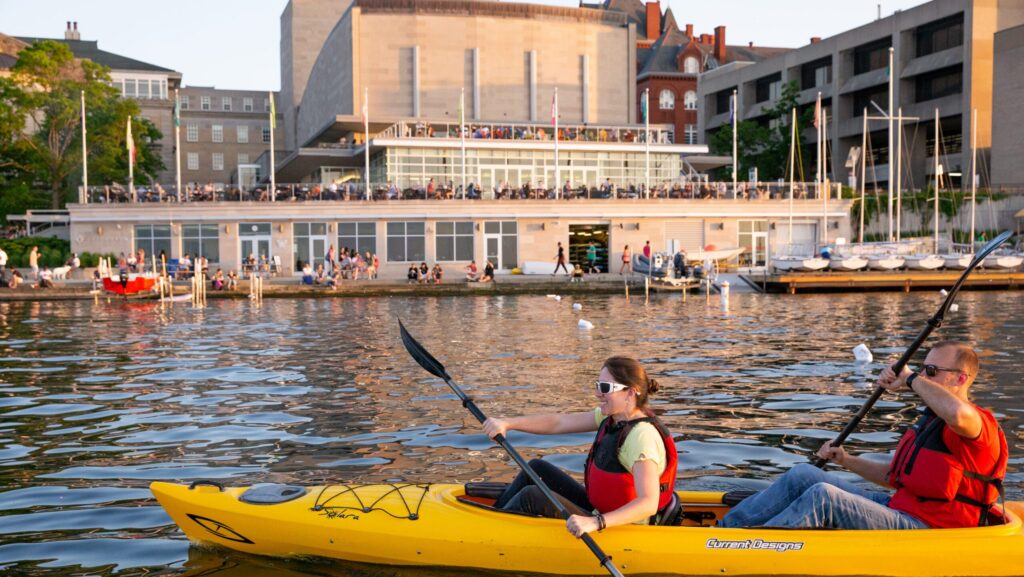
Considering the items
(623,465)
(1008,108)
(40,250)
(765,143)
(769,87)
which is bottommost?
(623,465)

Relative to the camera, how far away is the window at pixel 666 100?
97.1 m

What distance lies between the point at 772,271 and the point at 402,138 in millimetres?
22474

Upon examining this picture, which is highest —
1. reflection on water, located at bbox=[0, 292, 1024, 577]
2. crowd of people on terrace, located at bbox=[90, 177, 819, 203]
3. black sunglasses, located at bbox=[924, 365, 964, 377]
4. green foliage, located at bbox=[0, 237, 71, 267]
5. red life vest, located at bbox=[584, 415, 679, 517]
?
crowd of people on terrace, located at bbox=[90, 177, 819, 203]

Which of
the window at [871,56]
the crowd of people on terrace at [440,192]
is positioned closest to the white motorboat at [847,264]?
the crowd of people on terrace at [440,192]

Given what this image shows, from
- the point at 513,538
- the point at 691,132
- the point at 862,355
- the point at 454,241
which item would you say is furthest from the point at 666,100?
the point at 513,538

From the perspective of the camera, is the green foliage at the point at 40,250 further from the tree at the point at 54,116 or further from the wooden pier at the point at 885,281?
the wooden pier at the point at 885,281

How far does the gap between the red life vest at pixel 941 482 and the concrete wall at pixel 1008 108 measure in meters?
63.7

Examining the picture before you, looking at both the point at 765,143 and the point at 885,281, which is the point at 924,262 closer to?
the point at 885,281

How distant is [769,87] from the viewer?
294ft

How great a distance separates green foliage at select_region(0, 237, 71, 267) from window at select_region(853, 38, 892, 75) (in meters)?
58.1

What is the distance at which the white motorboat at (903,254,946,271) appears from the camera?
44312 mm

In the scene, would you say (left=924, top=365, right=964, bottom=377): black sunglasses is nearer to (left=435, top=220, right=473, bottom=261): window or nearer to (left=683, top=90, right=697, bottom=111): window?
(left=435, top=220, right=473, bottom=261): window

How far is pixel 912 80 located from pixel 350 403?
68.7 meters

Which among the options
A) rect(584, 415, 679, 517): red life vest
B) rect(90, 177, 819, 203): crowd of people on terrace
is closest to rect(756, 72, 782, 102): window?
rect(90, 177, 819, 203): crowd of people on terrace
